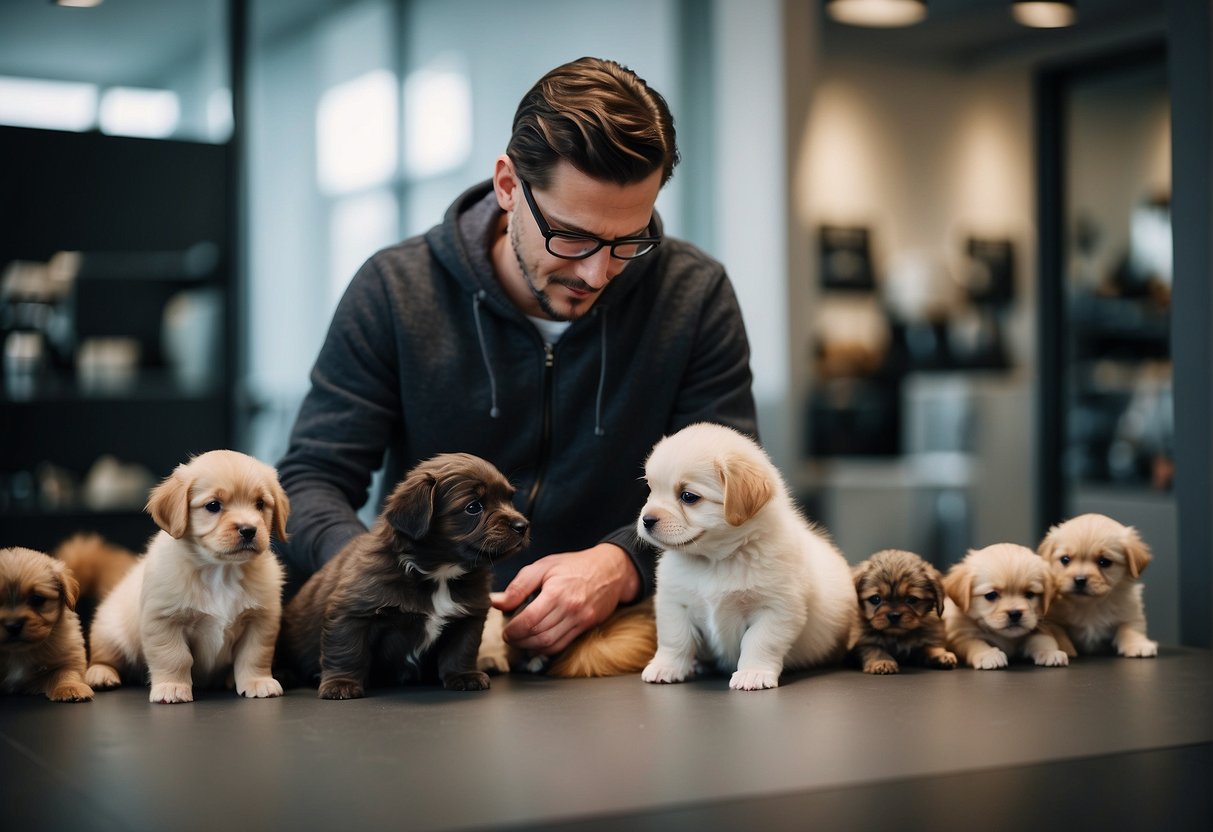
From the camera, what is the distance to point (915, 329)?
785 cm

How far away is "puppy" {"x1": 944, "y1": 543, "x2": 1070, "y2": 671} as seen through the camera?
1633 mm

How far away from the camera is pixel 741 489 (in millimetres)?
1482

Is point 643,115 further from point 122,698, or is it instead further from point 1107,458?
point 1107,458

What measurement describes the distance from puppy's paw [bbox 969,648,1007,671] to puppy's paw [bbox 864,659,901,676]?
0.11 meters

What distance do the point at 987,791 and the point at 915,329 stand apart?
7010mm

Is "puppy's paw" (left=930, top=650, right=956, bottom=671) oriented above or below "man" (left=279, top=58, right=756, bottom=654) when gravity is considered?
below

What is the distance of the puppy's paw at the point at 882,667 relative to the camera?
1.60 m

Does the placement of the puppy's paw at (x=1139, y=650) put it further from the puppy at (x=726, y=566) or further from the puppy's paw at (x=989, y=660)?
the puppy at (x=726, y=566)

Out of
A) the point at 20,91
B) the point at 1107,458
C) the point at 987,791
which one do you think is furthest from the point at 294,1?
the point at 987,791

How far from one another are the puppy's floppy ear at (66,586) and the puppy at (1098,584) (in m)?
1.26

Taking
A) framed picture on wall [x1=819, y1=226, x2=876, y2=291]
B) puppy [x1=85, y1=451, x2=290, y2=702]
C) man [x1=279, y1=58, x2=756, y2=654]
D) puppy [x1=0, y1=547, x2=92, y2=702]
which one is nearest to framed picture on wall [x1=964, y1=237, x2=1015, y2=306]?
framed picture on wall [x1=819, y1=226, x2=876, y2=291]

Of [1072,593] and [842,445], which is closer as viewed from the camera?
[1072,593]

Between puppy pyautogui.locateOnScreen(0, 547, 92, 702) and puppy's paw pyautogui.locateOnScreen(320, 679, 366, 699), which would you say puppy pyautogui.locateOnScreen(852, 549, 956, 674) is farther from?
puppy pyautogui.locateOnScreen(0, 547, 92, 702)

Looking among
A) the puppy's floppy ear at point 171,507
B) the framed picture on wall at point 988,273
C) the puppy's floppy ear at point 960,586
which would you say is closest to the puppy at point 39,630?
the puppy's floppy ear at point 171,507
